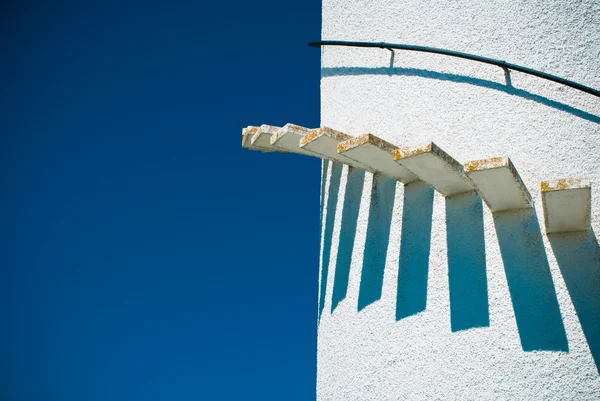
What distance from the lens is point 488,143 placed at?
17.3 feet

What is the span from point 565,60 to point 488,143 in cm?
87

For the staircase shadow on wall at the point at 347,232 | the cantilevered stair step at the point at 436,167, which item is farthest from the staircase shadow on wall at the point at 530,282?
the staircase shadow on wall at the point at 347,232

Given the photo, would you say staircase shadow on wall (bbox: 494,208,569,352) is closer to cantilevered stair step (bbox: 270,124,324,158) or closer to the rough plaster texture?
the rough plaster texture

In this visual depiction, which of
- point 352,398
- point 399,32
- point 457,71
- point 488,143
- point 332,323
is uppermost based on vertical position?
point 399,32

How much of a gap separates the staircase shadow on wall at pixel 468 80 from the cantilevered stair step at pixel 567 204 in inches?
30.8

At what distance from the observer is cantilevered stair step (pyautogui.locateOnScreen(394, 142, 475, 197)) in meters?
4.70

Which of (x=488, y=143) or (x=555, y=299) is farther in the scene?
(x=488, y=143)

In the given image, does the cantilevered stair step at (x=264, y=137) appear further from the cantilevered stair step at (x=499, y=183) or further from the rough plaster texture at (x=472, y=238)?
the cantilevered stair step at (x=499, y=183)

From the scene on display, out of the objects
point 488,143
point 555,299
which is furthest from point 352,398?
point 488,143

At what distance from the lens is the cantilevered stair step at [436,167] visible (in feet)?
15.4

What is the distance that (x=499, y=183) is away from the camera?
4.65 metres

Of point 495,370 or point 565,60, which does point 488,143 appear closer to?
point 565,60

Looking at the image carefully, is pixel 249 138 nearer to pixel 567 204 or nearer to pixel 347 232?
pixel 347 232

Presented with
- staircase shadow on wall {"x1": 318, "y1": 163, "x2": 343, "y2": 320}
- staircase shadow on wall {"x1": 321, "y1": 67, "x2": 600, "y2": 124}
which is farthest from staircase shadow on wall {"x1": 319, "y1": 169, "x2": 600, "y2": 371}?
staircase shadow on wall {"x1": 321, "y1": 67, "x2": 600, "y2": 124}
